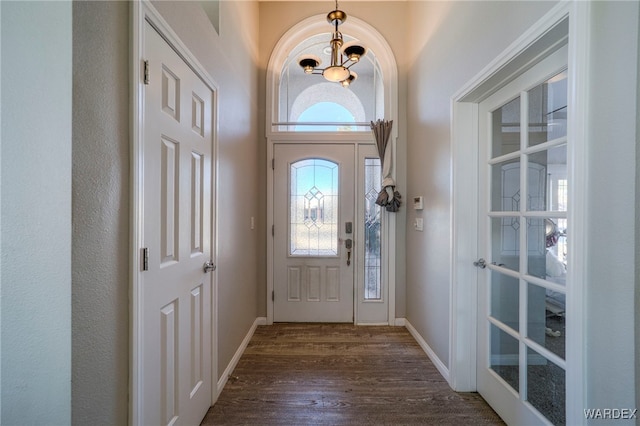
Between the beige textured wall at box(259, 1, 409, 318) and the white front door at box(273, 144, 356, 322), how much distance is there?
533 mm

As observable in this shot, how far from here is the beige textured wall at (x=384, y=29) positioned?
119 inches

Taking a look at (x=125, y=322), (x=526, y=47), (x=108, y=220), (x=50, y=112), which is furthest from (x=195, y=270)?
(x=526, y=47)

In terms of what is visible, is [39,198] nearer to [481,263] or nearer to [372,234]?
[481,263]

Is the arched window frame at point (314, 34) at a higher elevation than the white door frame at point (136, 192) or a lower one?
higher

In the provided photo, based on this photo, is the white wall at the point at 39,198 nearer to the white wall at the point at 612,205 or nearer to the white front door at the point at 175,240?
the white front door at the point at 175,240

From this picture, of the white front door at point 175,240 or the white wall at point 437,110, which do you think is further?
the white wall at point 437,110

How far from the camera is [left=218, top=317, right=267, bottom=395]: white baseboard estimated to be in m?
1.97

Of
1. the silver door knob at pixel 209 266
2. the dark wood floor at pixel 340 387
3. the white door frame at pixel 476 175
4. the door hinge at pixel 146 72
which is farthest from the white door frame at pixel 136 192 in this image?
the white door frame at pixel 476 175

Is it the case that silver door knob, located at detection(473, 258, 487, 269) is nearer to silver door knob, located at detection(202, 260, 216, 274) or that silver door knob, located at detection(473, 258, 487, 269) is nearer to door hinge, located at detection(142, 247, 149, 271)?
silver door knob, located at detection(202, 260, 216, 274)

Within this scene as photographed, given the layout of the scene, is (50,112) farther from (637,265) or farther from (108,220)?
(637,265)

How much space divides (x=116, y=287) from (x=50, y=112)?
60 cm

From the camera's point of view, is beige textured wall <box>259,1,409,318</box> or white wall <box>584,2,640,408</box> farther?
beige textured wall <box>259,1,409,318</box>

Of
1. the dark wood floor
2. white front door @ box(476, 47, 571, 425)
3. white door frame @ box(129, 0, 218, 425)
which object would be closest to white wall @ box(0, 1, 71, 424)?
white door frame @ box(129, 0, 218, 425)

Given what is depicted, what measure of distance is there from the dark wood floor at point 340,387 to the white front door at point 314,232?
0.44 m
